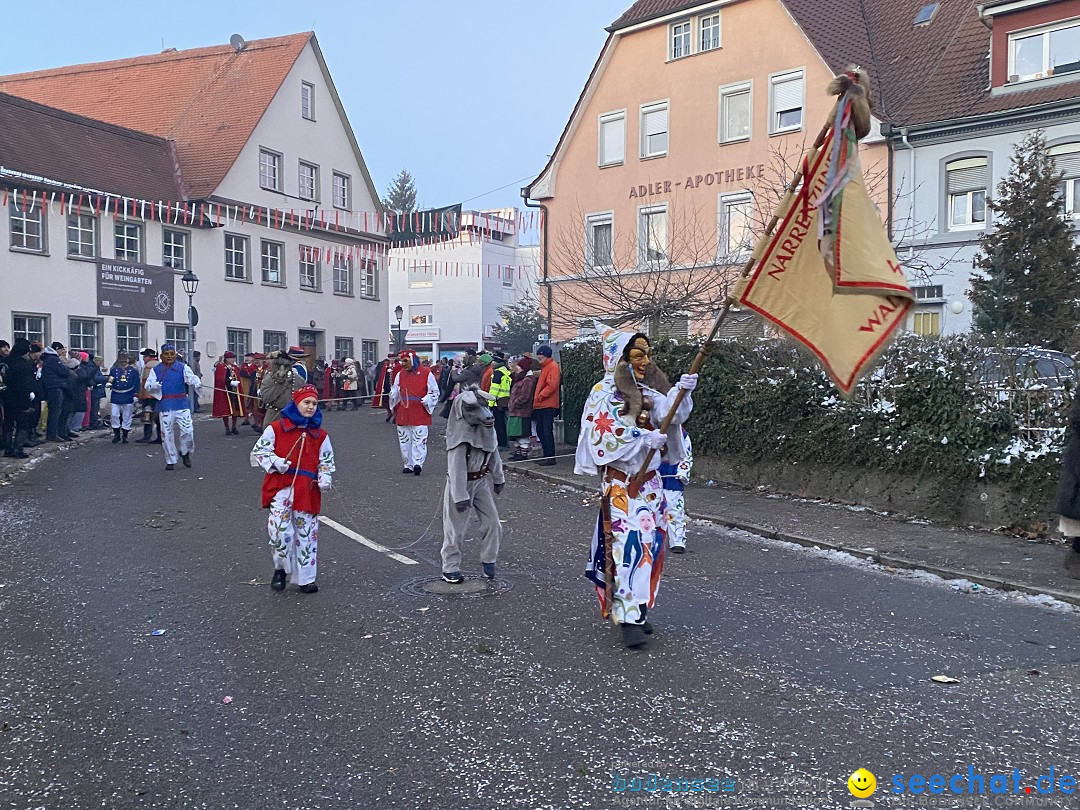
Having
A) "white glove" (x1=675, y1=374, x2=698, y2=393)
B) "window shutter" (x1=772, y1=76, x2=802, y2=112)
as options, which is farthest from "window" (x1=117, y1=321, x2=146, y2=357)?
"white glove" (x1=675, y1=374, x2=698, y2=393)

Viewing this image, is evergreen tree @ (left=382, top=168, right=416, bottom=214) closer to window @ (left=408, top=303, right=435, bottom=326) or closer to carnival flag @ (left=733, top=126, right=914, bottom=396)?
window @ (left=408, top=303, right=435, bottom=326)

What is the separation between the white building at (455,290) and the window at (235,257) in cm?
2687

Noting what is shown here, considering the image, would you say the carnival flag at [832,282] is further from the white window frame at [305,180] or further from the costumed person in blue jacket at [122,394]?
the white window frame at [305,180]

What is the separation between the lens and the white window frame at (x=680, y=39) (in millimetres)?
28828

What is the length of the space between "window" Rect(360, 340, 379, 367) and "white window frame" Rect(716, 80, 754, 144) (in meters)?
18.0

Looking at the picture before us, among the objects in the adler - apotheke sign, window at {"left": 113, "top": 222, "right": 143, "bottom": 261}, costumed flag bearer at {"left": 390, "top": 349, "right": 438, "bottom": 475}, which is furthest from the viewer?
window at {"left": 113, "top": 222, "right": 143, "bottom": 261}

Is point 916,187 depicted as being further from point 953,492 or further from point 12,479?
point 12,479

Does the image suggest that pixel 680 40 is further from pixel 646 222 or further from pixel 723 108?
pixel 646 222

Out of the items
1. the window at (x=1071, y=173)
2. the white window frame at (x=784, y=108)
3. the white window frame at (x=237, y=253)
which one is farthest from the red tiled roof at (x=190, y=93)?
the window at (x=1071, y=173)

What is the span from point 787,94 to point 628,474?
22983 mm

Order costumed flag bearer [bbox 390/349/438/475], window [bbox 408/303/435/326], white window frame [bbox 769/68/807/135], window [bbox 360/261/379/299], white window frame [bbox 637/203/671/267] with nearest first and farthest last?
costumed flag bearer [bbox 390/349/438/475] < white window frame [bbox 769/68/807/135] < white window frame [bbox 637/203/671/267] < window [bbox 360/261/379/299] < window [bbox 408/303/435/326]

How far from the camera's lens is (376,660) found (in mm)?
5957

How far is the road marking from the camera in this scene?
9023 millimetres

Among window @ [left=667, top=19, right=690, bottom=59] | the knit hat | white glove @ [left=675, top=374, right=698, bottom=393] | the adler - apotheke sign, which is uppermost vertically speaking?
window @ [left=667, top=19, right=690, bottom=59]
